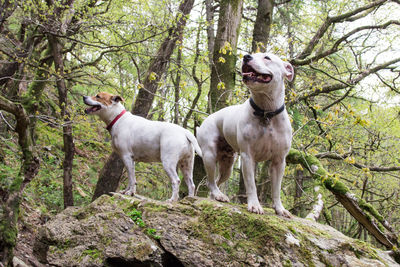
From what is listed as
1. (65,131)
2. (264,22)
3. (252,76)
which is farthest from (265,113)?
(264,22)

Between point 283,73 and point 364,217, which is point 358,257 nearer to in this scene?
point 364,217

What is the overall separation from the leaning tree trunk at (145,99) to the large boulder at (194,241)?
4.02 metres

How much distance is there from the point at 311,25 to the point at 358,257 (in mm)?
12486

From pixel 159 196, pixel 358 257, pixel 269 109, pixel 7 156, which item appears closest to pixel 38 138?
pixel 7 156

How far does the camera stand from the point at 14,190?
5355 millimetres

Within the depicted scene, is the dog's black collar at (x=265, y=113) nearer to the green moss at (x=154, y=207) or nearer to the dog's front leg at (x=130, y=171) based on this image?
the green moss at (x=154, y=207)

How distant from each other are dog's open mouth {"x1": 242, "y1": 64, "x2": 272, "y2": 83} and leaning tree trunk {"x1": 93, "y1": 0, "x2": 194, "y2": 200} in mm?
5104

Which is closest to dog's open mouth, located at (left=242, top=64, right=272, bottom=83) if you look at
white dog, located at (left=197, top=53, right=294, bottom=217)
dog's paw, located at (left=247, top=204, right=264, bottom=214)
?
white dog, located at (left=197, top=53, right=294, bottom=217)

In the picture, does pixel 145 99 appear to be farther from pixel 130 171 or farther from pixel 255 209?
pixel 255 209

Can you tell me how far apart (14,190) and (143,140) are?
7.01 feet

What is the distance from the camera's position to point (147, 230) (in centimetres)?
442

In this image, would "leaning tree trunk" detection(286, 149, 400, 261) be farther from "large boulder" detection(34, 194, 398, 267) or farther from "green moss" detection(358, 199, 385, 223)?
"large boulder" detection(34, 194, 398, 267)

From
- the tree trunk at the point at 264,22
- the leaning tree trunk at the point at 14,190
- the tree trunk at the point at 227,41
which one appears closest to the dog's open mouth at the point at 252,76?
the leaning tree trunk at the point at 14,190

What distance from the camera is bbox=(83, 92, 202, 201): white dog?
19.0ft
